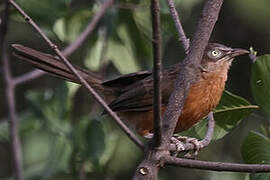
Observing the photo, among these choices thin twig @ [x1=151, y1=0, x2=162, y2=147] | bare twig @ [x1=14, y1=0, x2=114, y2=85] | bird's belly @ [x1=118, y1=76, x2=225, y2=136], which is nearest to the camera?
thin twig @ [x1=151, y1=0, x2=162, y2=147]

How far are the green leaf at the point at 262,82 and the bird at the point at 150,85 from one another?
93 centimetres

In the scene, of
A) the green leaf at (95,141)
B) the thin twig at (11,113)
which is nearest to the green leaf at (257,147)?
the green leaf at (95,141)

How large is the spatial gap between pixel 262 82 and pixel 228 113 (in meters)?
0.36

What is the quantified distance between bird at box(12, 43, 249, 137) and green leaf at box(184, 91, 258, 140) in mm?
501

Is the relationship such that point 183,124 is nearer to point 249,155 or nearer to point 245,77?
point 249,155

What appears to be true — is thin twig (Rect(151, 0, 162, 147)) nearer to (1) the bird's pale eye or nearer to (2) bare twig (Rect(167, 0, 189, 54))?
(2) bare twig (Rect(167, 0, 189, 54))

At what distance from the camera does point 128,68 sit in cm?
596

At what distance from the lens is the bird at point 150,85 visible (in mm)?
4966

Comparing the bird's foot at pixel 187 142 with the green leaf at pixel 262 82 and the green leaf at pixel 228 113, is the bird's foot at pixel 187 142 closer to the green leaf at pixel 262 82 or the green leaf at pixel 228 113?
the green leaf at pixel 228 113

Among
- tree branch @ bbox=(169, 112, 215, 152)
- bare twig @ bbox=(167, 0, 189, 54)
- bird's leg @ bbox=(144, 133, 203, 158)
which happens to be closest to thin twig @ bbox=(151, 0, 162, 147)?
bird's leg @ bbox=(144, 133, 203, 158)

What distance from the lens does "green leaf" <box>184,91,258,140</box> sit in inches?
162

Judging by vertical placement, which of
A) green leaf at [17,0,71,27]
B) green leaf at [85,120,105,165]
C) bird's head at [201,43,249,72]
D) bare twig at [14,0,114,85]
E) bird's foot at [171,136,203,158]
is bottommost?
green leaf at [85,120,105,165]

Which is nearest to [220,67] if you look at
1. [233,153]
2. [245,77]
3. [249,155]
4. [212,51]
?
[212,51]

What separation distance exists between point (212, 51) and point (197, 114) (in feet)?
2.38
